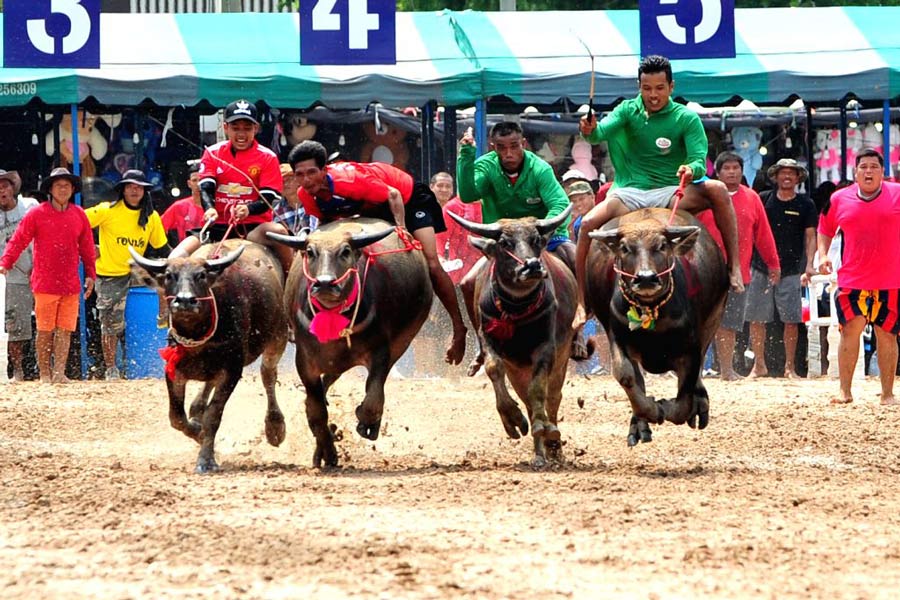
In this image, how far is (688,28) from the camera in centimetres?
1557

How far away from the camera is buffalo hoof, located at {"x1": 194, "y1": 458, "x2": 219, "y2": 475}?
9656 millimetres

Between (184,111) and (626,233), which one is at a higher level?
(184,111)

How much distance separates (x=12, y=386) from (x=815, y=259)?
826 cm

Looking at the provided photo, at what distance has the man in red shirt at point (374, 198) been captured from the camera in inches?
400

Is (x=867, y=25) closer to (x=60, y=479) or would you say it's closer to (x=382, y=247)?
(x=382, y=247)

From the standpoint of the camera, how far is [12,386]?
1512cm

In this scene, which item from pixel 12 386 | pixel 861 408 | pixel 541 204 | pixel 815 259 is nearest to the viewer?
pixel 541 204

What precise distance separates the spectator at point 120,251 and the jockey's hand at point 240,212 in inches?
217

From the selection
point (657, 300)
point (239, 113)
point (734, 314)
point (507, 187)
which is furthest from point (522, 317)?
point (734, 314)

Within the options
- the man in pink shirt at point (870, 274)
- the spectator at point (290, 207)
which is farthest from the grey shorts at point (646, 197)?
the spectator at point (290, 207)

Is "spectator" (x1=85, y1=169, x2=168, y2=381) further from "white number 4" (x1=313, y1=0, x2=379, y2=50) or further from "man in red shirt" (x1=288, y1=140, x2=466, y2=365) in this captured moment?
"man in red shirt" (x1=288, y1=140, x2=466, y2=365)

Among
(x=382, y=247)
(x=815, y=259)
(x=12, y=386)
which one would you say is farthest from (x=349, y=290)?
(x=815, y=259)

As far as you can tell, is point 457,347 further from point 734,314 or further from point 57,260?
point 57,260

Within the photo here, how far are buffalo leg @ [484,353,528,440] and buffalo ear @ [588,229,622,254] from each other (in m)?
0.97
